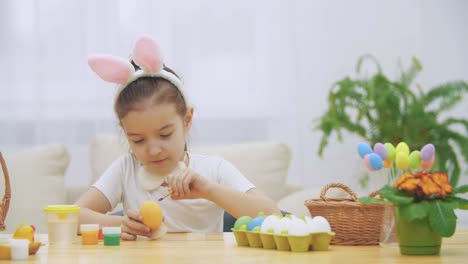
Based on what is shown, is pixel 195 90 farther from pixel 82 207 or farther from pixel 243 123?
pixel 82 207

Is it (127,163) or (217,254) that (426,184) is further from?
(127,163)

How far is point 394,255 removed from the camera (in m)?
1.41

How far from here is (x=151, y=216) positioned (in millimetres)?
1766

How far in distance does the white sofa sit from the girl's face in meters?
1.17

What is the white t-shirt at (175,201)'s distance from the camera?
2332 millimetres

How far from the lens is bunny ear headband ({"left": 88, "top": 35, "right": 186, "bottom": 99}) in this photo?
184 cm

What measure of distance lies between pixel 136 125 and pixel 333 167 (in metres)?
2.30

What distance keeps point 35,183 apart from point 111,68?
1.59 metres

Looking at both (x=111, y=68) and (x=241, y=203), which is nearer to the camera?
(x=111, y=68)

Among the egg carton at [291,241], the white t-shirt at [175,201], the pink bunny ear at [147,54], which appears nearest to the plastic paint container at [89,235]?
the egg carton at [291,241]

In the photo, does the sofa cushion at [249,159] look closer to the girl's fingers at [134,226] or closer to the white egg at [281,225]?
the girl's fingers at [134,226]

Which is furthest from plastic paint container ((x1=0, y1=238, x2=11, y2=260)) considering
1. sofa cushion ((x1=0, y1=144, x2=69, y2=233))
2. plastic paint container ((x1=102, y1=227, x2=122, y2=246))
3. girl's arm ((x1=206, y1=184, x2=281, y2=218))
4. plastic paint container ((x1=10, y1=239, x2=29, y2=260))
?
sofa cushion ((x1=0, y1=144, x2=69, y2=233))

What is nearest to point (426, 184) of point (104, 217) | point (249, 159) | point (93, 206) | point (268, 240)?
point (268, 240)

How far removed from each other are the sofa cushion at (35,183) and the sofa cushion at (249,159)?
168mm
